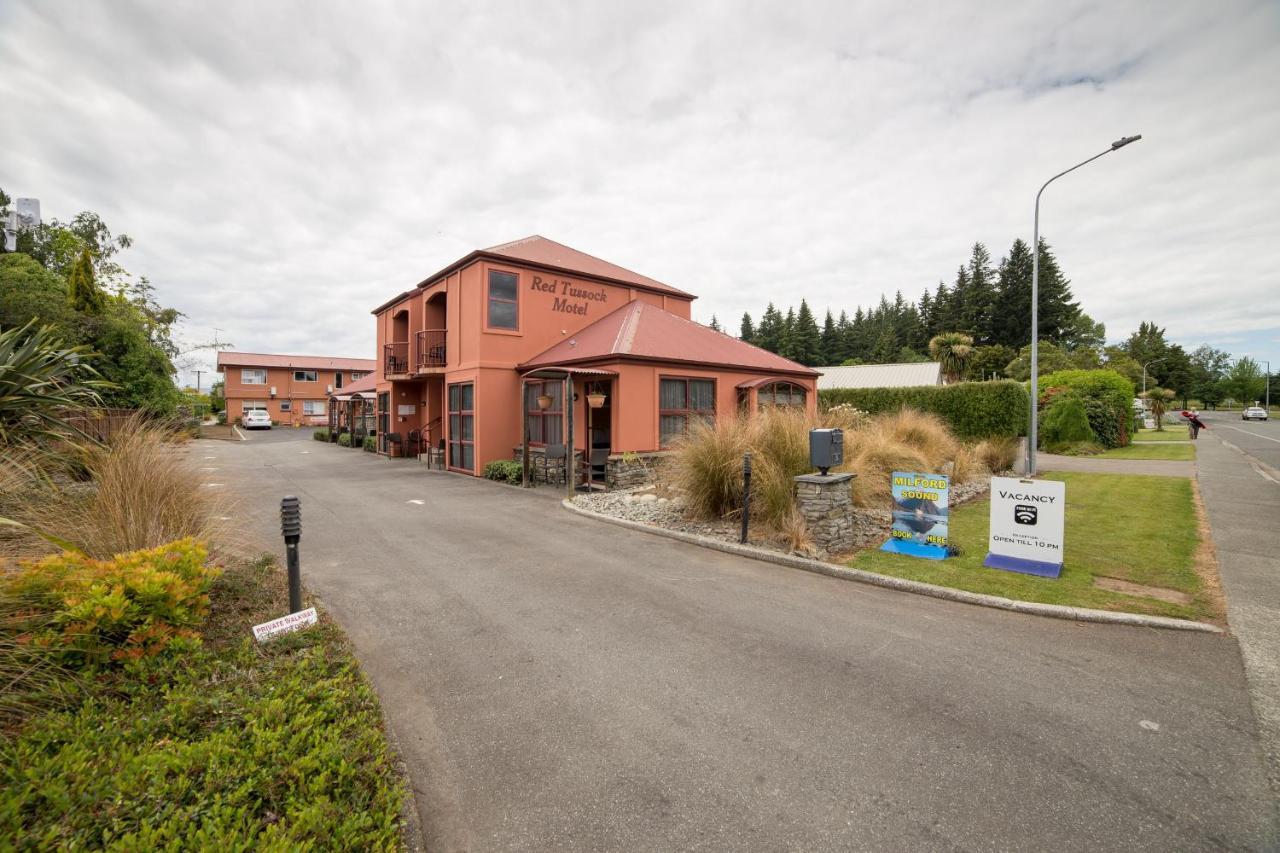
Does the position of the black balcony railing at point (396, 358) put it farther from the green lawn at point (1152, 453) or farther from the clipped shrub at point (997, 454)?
the green lawn at point (1152, 453)

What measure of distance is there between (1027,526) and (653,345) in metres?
9.83

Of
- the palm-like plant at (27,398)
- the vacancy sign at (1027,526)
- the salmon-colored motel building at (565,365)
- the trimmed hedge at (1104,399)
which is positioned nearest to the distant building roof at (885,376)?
the trimmed hedge at (1104,399)

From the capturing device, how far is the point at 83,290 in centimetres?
1534

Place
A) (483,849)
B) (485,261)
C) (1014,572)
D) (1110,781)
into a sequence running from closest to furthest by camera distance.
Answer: (483,849)
(1110,781)
(1014,572)
(485,261)

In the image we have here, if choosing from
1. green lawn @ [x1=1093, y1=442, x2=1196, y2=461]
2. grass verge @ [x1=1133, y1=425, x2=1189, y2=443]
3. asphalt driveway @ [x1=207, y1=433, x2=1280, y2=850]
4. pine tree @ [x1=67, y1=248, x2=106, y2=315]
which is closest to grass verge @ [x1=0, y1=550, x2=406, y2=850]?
asphalt driveway @ [x1=207, y1=433, x2=1280, y2=850]

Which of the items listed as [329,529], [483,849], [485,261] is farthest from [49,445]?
[485,261]

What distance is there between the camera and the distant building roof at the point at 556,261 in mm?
16000

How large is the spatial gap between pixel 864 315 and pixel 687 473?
84.9 m

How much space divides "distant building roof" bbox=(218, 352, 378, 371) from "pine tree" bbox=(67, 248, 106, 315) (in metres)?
25.9

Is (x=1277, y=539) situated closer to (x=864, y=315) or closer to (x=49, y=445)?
(x=49, y=445)

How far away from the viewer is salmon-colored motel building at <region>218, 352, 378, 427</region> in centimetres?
4338

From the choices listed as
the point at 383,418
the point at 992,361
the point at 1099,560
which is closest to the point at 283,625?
the point at 1099,560

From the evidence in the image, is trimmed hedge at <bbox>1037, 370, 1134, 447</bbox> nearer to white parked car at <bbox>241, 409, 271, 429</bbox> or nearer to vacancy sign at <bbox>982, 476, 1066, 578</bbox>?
vacancy sign at <bbox>982, 476, 1066, 578</bbox>

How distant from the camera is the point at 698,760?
3.00 metres
